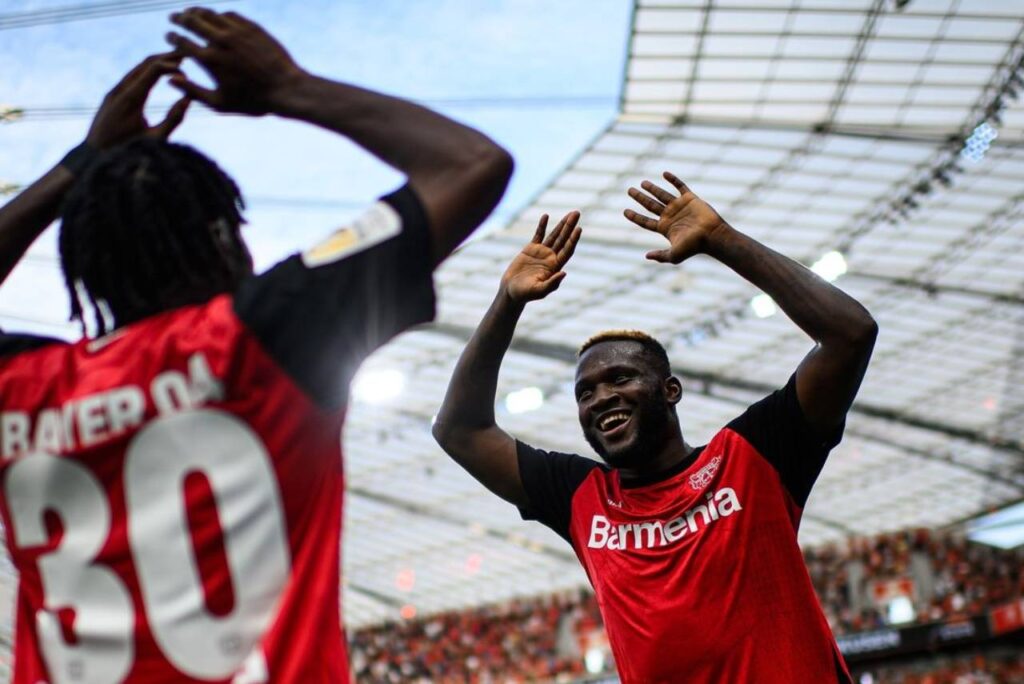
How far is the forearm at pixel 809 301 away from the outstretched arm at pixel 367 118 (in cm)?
156

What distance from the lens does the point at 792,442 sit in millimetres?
3412

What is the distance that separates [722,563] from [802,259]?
19.2 meters

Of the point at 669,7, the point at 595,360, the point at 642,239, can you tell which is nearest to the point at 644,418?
the point at 595,360

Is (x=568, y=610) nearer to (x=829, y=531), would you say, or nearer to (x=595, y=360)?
(x=829, y=531)

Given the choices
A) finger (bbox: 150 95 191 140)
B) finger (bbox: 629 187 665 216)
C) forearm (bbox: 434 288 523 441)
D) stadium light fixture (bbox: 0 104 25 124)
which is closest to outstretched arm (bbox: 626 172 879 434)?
finger (bbox: 629 187 665 216)

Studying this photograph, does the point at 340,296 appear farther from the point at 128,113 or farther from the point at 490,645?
the point at 490,645

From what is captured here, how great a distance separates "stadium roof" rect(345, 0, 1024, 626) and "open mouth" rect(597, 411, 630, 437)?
40.8 ft

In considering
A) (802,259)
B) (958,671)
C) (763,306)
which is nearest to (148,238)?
(802,259)

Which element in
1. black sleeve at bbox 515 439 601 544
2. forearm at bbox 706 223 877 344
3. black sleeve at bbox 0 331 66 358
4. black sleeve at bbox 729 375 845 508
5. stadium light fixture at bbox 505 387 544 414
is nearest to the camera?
black sleeve at bbox 0 331 66 358

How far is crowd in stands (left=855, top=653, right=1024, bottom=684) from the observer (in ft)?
72.7

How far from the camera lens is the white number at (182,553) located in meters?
1.74

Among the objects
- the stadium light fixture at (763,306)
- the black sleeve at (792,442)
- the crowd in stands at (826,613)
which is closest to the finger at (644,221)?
the black sleeve at (792,442)

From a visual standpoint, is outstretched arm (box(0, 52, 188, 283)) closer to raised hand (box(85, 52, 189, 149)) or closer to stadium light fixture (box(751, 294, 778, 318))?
raised hand (box(85, 52, 189, 149))

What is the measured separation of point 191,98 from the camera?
6.33 feet
